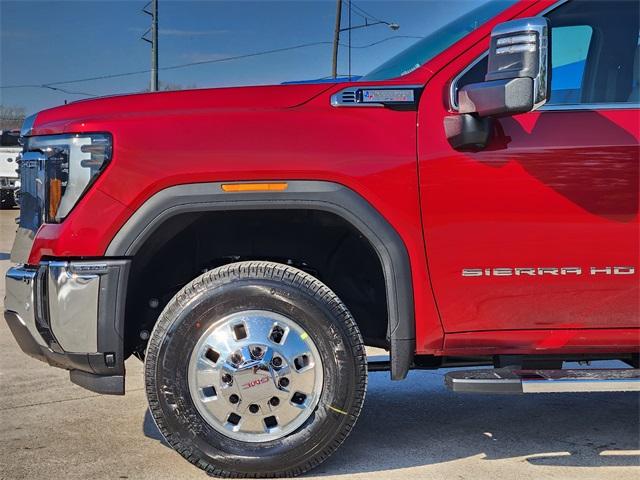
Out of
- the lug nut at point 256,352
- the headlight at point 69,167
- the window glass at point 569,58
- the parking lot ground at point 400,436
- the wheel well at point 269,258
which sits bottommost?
the parking lot ground at point 400,436

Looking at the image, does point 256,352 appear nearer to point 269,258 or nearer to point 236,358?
point 236,358

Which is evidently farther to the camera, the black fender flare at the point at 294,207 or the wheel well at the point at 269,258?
the wheel well at the point at 269,258

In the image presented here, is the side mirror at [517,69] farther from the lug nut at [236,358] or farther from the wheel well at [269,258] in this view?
the lug nut at [236,358]

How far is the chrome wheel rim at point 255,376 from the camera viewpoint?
3.21 m

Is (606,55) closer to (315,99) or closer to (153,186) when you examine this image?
(315,99)

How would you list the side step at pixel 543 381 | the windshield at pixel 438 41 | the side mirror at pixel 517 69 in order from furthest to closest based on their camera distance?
the windshield at pixel 438 41
the side step at pixel 543 381
the side mirror at pixel 517 69

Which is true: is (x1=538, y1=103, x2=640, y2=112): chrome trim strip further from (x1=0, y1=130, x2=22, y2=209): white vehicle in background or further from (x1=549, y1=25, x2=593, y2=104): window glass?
(x1=0, y1=130, x2=22, y2=209): white vehicle in background

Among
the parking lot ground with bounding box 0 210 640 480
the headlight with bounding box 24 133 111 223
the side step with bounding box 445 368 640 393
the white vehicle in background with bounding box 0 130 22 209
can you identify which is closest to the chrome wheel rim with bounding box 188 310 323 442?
the parking lot ground with bounding box 0 210 640 480

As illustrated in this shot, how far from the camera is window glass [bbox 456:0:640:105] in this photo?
11.3ft

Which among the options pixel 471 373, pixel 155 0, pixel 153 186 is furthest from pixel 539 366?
pixel 155 0

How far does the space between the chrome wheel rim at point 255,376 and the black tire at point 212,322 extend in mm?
29

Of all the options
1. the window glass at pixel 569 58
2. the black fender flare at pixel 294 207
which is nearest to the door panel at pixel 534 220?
the black fender flare at pixel 294 207

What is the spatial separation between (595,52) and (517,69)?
1027 mm

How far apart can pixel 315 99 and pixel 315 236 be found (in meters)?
0.71
